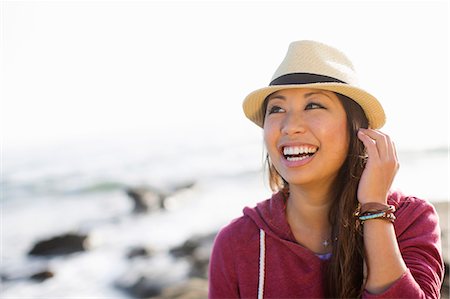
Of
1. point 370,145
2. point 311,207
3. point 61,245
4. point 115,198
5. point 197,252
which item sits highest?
point 115,198

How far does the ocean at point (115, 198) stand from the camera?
11094mm

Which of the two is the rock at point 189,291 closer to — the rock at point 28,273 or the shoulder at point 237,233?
the rock at point 28,273

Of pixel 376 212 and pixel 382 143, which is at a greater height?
pixel 382 143

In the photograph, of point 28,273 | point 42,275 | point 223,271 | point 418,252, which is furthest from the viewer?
point 28,273

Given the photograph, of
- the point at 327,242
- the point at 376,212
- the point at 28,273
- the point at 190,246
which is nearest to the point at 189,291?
the point at 190,246

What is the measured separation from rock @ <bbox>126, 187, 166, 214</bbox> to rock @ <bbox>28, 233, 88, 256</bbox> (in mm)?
4589

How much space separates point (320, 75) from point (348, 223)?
882mm

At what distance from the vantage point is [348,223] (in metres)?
2.84

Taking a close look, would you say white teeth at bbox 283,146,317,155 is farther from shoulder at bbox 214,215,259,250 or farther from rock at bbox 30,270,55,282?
rock at bbox 30,270,55,282

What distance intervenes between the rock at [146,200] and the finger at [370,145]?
50.6 feet

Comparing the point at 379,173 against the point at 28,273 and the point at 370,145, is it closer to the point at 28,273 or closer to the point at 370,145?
the point at 370,145

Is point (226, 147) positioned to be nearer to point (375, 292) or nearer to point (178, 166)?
point (178, 166)

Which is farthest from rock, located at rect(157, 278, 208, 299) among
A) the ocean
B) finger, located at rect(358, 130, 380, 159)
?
finger, located at rect(358, 130, 380, 159)

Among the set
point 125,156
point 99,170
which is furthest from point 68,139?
point 99,170
